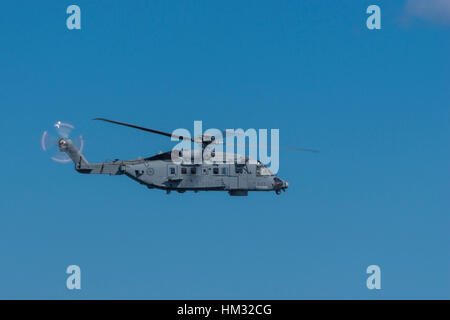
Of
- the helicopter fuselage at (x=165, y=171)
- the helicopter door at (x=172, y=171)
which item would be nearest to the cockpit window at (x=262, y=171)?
the helicopter fuselage at (x=165, y=171)

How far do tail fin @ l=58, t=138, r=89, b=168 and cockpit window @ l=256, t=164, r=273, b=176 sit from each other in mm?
15254

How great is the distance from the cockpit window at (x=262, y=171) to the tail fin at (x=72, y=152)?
15.3 m

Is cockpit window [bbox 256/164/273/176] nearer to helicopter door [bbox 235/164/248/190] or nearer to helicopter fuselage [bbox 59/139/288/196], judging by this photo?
helicopter door [bbox 235/164/248/190]

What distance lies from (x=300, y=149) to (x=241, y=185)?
706 cm

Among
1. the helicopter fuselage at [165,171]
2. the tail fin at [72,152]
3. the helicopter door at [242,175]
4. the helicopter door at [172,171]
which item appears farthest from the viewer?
the helicopter door at [242,175]

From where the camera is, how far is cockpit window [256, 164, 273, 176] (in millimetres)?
97806

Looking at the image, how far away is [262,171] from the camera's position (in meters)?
98.1

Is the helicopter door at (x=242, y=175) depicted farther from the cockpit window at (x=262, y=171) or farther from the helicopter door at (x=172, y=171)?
the helicopter door at (x=172, y=171)

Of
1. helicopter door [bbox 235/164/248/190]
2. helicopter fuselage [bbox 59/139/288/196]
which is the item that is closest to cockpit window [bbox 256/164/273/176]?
helicopter door [bbox 235/164/248/190]

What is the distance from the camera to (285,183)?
9950cm

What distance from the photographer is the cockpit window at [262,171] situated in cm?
9781
